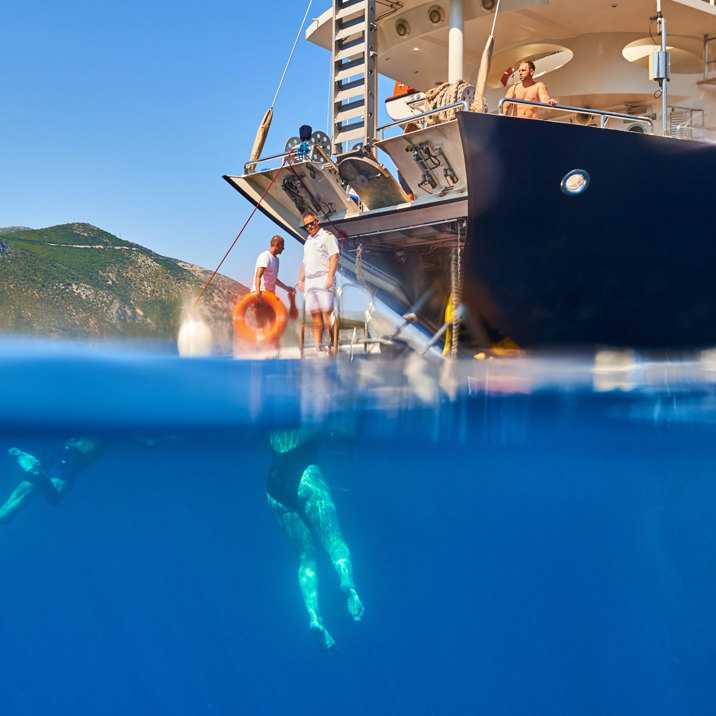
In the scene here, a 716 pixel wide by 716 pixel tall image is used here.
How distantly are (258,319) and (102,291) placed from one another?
4.49 metres

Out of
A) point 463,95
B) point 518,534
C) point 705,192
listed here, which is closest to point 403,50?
point 463,95

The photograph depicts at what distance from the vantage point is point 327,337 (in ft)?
26.7

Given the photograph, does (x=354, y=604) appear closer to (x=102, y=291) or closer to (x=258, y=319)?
(x=258, y=319)

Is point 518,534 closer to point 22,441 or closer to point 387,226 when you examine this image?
point 387,226

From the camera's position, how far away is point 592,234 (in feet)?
25.0

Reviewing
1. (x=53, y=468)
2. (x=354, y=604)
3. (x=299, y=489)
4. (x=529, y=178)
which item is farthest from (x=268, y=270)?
(x=53, y=468)

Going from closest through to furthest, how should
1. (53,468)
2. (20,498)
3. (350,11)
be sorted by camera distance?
(350,11) → (53,468) → (20,498)

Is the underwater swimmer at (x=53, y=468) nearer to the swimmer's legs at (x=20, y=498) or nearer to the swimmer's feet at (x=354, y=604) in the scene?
the swimmer's legs at (x=20, y=498)

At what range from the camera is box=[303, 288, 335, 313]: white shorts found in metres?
7.49

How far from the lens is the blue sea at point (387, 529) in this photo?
7480 millimetres

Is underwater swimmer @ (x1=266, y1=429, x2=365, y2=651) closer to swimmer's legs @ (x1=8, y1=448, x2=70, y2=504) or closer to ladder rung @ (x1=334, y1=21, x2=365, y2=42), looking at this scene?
swimmer's legs @ (x1=8, y1=448, x2=70, y2=504)

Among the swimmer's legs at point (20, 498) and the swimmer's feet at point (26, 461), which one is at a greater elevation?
the swimmer's feet at point (26, 461)

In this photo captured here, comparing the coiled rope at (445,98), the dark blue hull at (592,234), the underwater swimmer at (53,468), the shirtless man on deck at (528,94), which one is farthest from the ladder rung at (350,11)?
the underwater swimmer at (53,468)

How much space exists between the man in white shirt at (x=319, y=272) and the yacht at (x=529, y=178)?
1592mm
